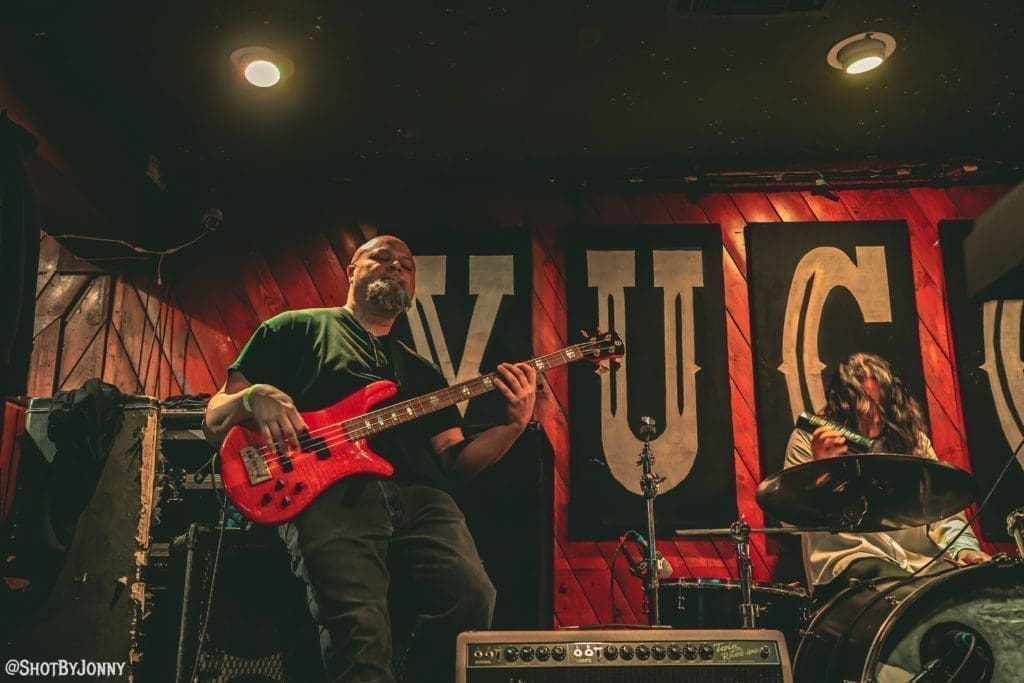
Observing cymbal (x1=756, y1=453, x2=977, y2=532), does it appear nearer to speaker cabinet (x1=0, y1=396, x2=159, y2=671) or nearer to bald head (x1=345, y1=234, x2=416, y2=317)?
bald head (x1=345, y1=234, x2=416, y2=317)

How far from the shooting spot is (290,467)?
2.61 metres

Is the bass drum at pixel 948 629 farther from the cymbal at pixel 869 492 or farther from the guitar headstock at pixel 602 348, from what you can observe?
the guitar headstock at pixel 602 348

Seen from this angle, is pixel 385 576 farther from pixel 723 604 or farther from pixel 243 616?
pixel 723 604

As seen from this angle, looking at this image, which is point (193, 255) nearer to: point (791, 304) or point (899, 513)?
point (791, 304)

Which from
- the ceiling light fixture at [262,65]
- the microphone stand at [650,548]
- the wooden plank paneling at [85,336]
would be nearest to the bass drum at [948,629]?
the microphone stand at [650,548]

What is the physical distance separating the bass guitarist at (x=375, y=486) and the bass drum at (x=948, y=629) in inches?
42.4

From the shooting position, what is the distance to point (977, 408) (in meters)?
3.99

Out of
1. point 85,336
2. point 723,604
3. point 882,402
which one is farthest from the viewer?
point 85,336

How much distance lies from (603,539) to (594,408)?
2.03ft

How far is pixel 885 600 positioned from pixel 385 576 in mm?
1431

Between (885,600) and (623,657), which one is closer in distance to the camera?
(623,657)

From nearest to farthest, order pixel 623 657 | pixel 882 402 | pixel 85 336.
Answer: pixel 623 657 < pixel 882 402 < pixel 85 336

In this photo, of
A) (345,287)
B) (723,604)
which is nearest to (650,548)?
(723,604)

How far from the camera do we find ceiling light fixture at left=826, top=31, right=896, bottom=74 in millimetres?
3434
